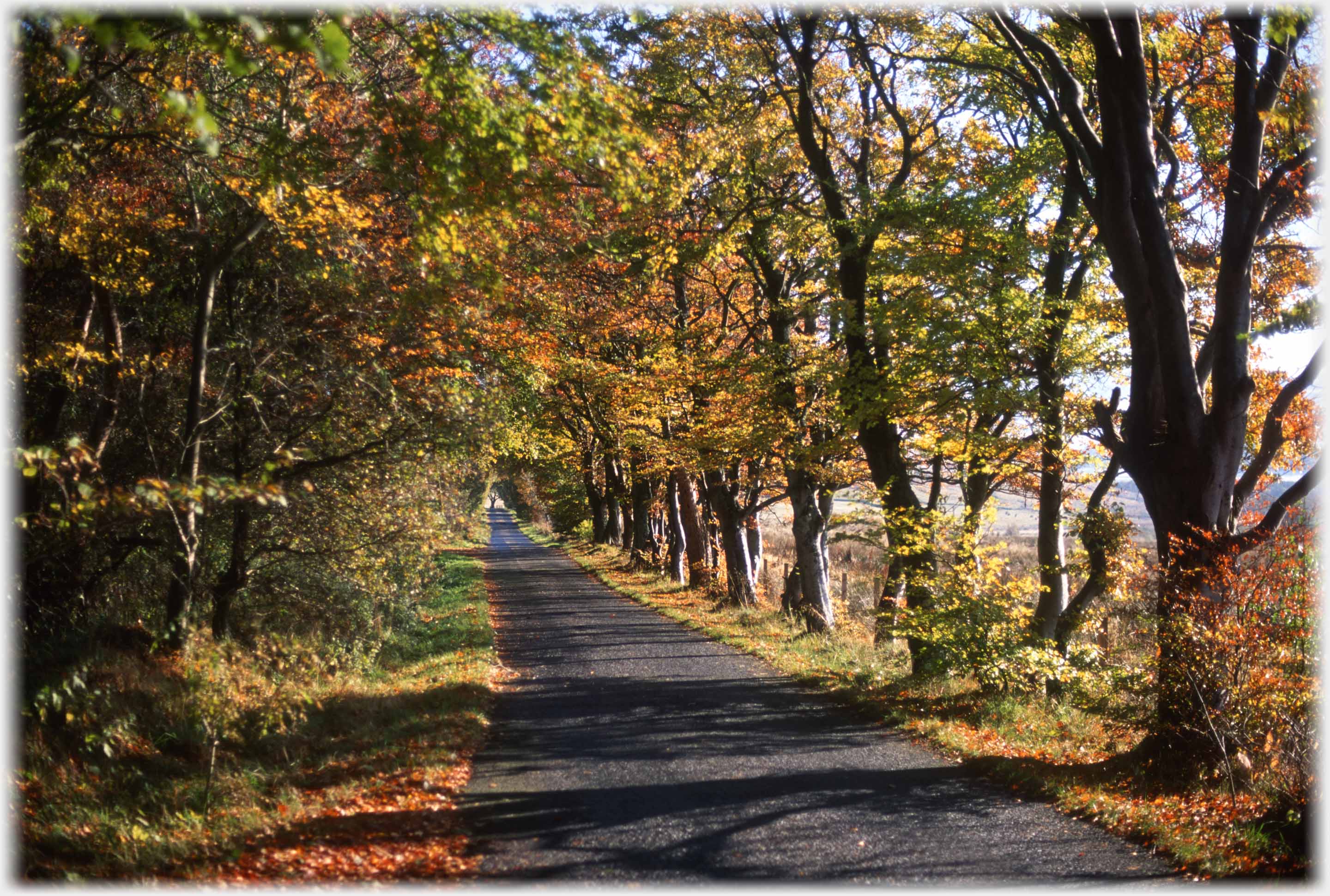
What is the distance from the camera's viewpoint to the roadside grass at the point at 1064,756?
5.91 m

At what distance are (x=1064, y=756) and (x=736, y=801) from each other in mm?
3350

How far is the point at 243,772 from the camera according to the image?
7.38 meters

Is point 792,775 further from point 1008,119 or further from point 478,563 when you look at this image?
point 478,563

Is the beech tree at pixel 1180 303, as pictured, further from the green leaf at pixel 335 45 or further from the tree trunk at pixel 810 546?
the tree trunk at pixel 810 546

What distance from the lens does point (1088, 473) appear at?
14625mm

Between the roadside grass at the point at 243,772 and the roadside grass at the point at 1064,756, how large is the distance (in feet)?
14.8

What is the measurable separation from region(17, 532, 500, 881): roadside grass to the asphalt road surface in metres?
0.53

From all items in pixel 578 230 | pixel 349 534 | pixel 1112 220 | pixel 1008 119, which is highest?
pixel 1008 119

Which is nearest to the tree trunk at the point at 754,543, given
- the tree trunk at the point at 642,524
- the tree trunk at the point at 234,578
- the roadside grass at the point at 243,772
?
the tree trunk at the point at 642,524

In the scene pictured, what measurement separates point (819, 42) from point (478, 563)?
23.3 m

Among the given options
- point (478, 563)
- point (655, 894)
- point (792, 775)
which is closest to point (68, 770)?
point (655, 894)

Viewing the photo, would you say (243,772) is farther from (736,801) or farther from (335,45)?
(335,45)

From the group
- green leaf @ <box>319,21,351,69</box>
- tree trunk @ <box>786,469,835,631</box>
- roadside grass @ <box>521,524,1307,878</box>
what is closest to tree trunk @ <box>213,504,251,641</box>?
roadside grass @ <box>521,524,1307,878</box>

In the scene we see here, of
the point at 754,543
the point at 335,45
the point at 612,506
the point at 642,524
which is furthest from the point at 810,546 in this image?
the point at 612,506
